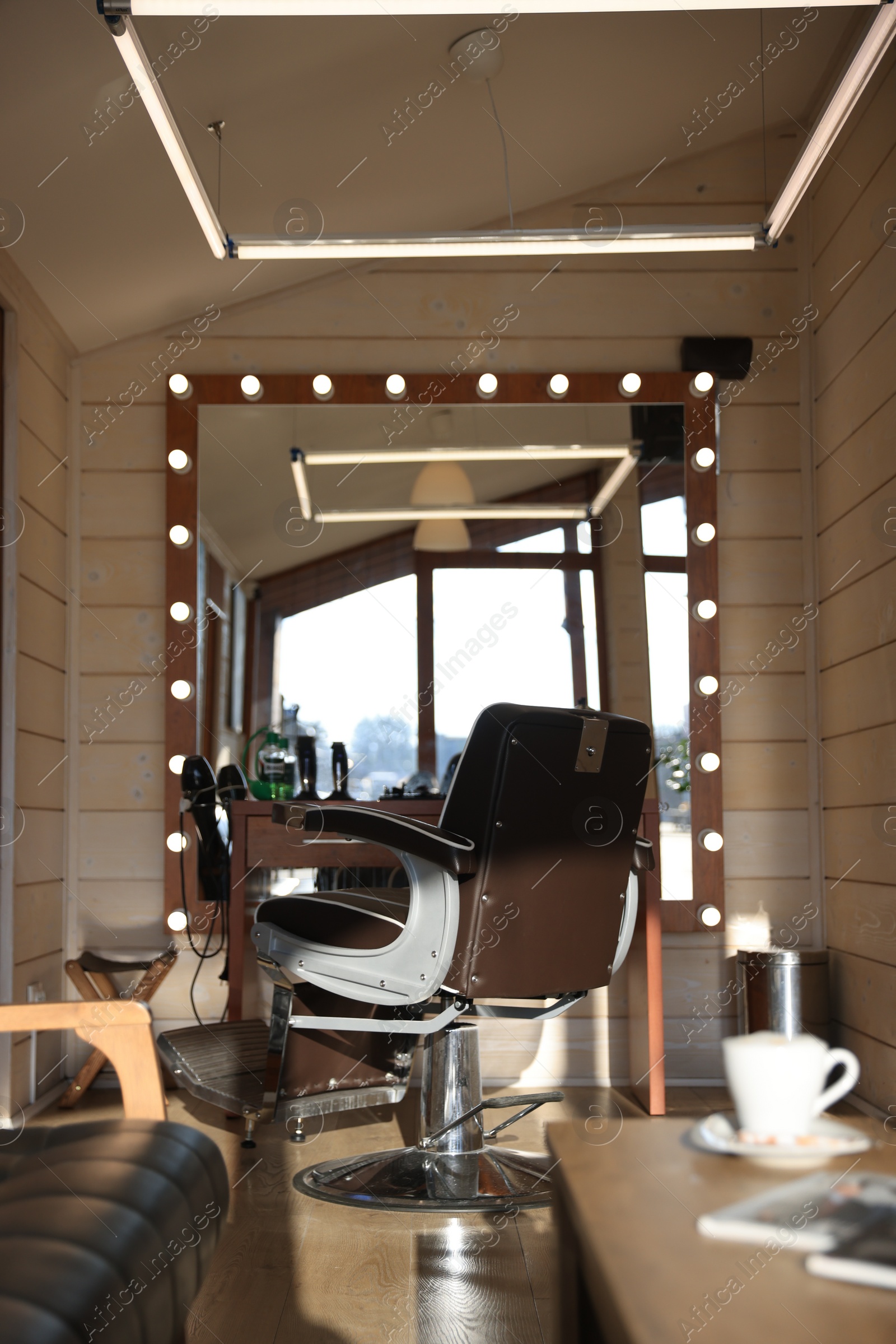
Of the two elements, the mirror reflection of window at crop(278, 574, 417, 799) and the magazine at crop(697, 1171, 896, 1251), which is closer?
the magazine at crop(697, 1171, 896, 1251)

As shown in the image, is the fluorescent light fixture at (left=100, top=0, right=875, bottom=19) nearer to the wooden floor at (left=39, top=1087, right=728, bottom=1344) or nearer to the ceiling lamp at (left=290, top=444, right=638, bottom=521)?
the ceiling lamp at (left=290, top=444, right=638, bottom=521)

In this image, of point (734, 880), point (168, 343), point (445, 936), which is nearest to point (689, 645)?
point (734, 880)

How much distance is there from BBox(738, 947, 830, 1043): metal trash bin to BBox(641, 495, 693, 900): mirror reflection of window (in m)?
0.30

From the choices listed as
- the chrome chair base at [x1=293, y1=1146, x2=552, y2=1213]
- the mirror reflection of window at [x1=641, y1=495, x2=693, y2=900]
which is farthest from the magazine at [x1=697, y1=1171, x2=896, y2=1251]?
the mirror reflection of window at [x1=641, y1=495, x2=693, y2=900]

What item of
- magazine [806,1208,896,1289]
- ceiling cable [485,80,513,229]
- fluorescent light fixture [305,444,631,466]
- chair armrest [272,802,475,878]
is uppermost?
ceiling cable [485,80,513,229]

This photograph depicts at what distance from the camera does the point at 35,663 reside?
9.94 ft

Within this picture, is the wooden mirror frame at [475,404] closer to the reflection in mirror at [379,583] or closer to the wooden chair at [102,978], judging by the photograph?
the reflection in mirror at [379,583]

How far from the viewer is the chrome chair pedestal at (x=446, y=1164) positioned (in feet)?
6.95

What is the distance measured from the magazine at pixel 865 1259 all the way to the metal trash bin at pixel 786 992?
248 cm

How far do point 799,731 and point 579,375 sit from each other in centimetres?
134

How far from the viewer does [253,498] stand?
3.41 m

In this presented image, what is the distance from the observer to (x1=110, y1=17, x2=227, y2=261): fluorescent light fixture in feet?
6.19

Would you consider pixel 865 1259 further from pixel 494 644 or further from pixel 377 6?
pixel 494 644

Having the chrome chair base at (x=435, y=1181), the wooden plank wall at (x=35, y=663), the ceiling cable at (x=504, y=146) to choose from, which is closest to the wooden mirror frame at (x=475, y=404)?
the wooden plank wall at (x=35, y=663)
